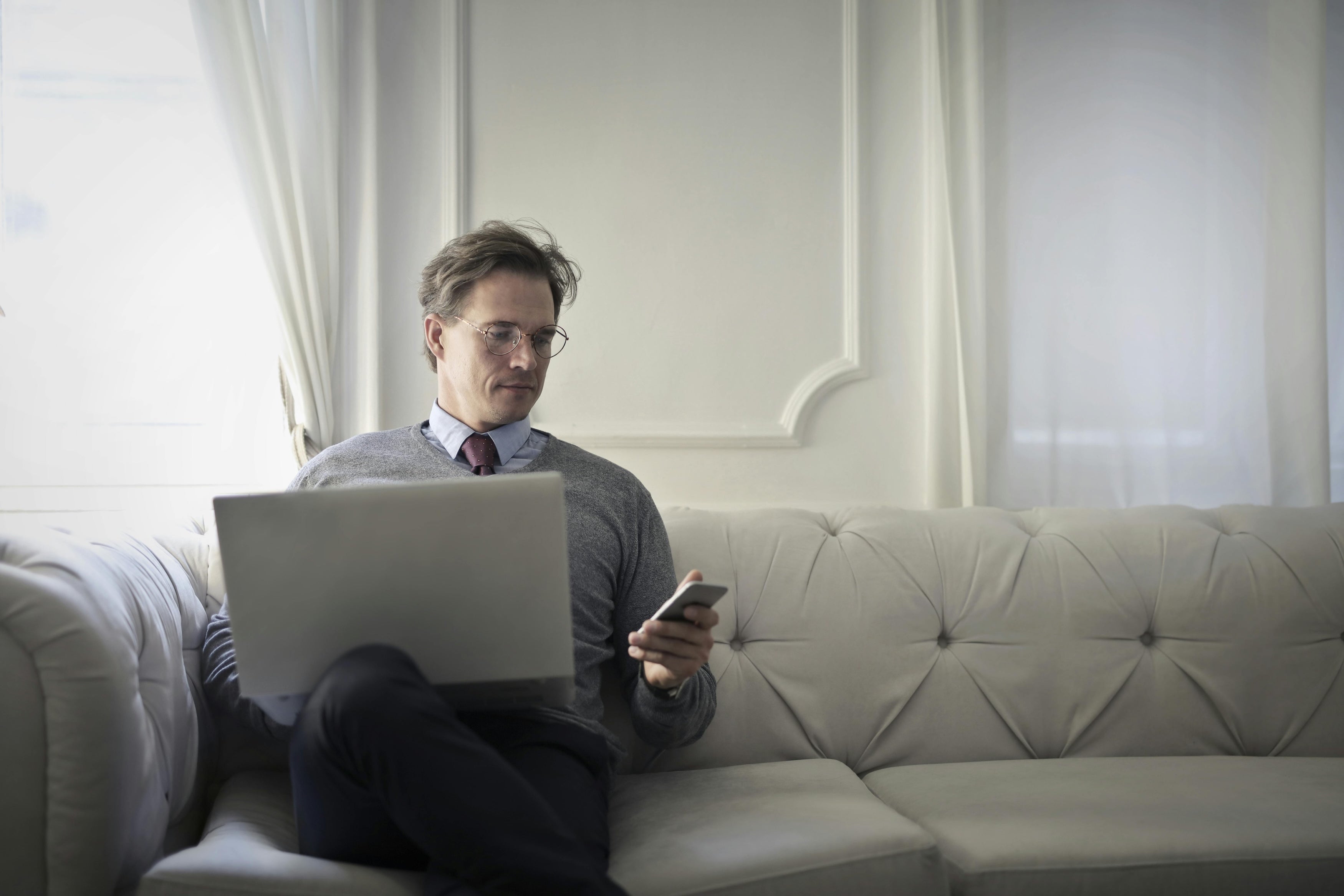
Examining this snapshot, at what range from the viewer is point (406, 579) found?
0.91 metres

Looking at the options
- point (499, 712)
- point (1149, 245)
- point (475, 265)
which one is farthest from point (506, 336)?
point (1149, 245)

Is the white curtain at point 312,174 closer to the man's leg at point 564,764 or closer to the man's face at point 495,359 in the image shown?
the man's face at point 495,359

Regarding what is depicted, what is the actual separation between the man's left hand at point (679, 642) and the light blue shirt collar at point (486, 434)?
420 mm

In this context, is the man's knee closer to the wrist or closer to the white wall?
the wrist

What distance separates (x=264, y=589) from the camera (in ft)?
2.94

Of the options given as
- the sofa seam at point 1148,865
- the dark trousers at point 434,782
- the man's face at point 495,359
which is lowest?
the sofa seam at point 1148,865

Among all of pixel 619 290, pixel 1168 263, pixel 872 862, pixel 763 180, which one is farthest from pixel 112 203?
pixel 1168 263

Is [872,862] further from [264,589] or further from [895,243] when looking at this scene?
[895,243]

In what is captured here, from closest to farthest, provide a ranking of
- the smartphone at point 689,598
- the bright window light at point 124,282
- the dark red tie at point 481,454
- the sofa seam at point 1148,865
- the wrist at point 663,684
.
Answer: the smartphone at point 689,598 → the sofa seam at point 1148,865 → the wrist at point 663,684 → the dark red tie at point 481,454 → the bright window light at point 124,282

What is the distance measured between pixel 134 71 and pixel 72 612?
1410 millimetres

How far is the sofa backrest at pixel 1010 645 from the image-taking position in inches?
59.3

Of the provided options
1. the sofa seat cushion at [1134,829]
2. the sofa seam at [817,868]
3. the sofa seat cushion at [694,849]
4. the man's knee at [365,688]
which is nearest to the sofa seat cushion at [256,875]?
the sofa seat cushion at [694,849]

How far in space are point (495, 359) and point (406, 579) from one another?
0.58 meters

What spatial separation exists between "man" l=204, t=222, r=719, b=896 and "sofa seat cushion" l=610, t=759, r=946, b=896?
6 centimetres
